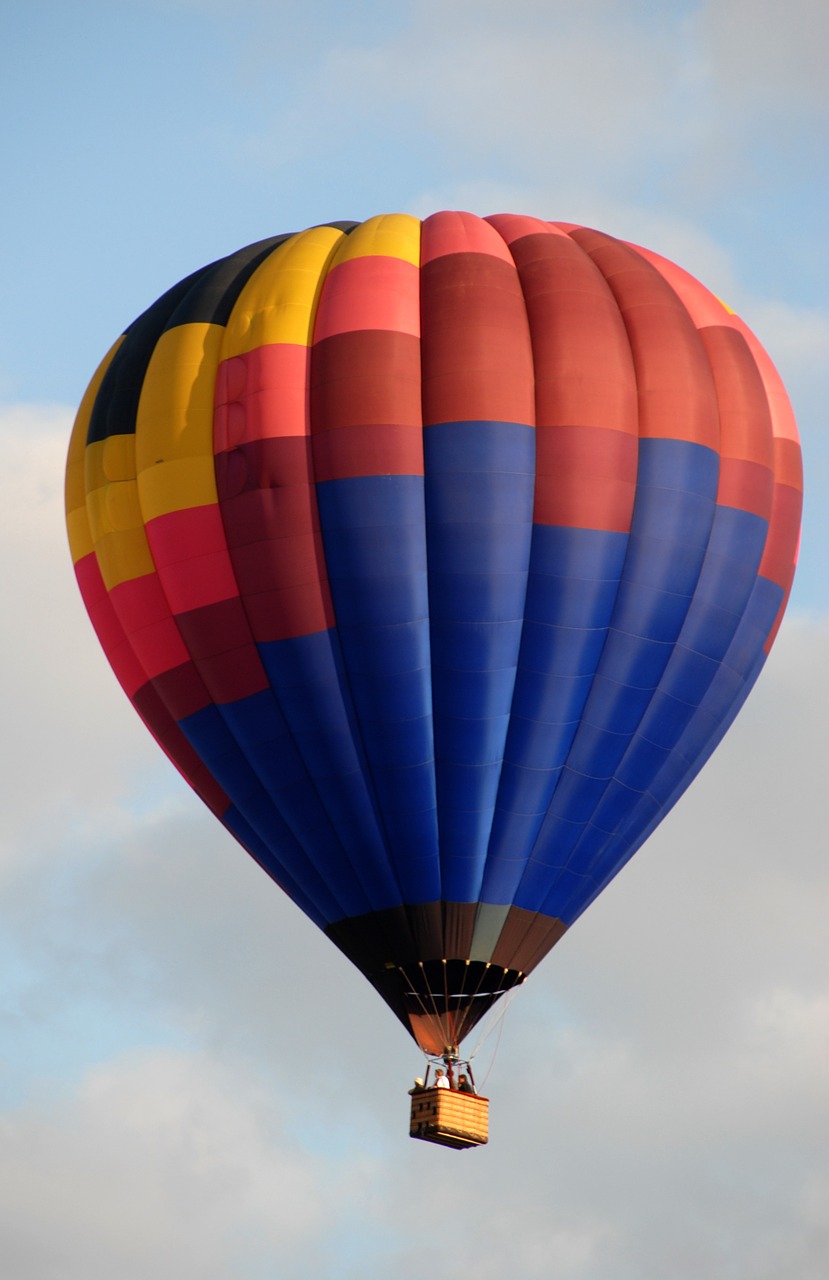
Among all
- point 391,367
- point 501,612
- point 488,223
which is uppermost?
point 488,223

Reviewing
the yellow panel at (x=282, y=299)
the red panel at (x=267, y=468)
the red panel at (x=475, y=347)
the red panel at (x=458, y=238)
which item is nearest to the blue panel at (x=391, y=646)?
the red panel at (x=267, y=468)

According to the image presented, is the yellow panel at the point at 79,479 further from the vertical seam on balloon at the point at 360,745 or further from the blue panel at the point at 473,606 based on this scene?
the blue panel at the point at 473,606

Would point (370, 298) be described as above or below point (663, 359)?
above

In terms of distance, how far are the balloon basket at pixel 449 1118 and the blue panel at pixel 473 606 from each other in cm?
221

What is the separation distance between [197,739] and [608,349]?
6526 mm

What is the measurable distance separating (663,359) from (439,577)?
385 centimetres

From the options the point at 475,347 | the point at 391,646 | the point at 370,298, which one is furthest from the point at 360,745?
the point at 370,298

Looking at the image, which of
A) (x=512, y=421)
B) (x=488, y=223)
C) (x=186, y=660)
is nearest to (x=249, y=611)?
(x=186, y=660)

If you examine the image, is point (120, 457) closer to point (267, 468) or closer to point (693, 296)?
point (267, 468)

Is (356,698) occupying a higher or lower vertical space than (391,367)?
lower

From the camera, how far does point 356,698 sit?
3256 centimetres

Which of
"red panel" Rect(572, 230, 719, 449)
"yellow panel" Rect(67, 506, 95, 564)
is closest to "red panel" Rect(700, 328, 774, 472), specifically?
"red panel" Rect(572, 230, 719, 449)

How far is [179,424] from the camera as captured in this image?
33.5 meters

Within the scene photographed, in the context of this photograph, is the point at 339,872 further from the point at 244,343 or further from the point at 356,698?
the point at 244,343
